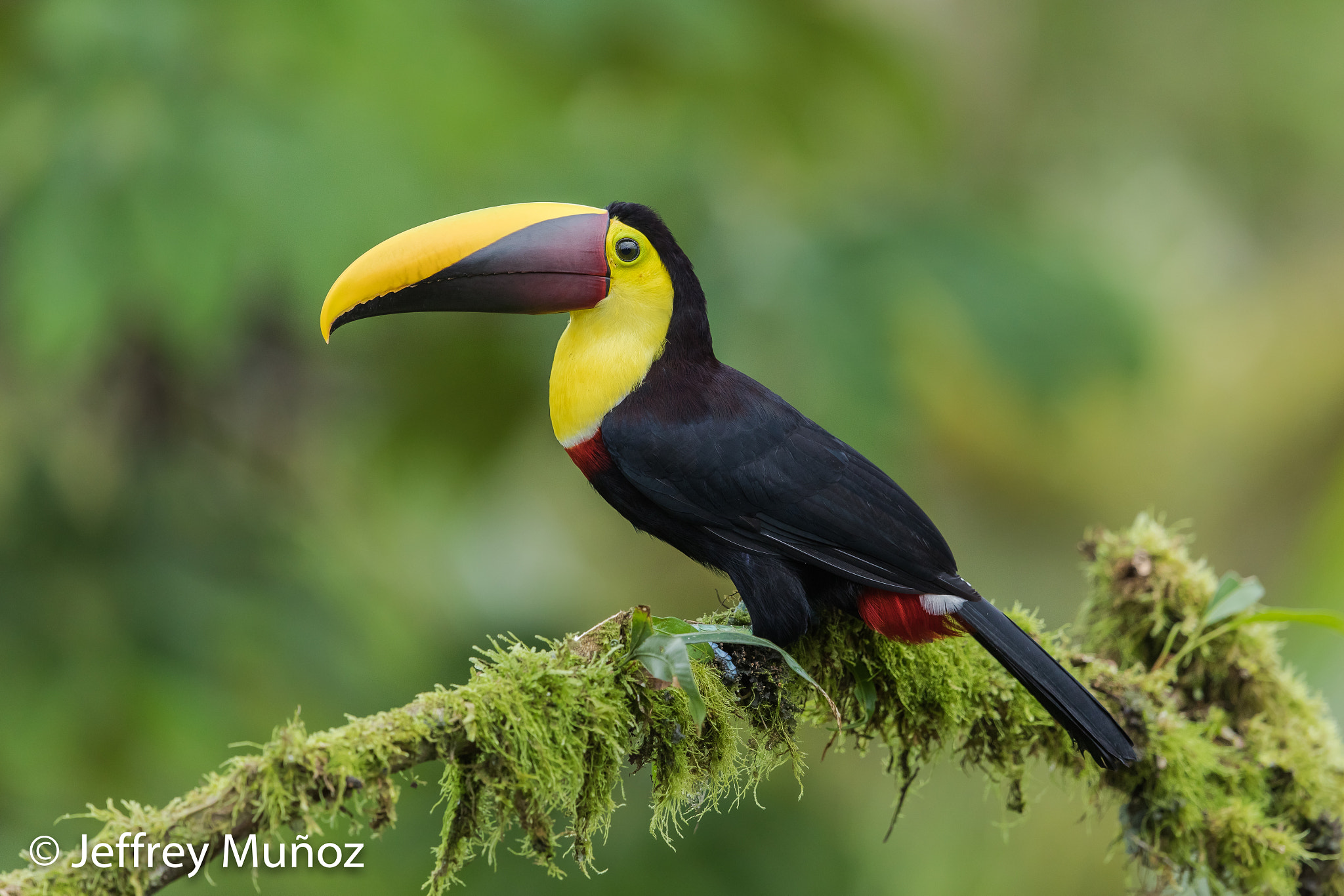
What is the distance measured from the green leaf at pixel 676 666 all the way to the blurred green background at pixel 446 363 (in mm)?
964

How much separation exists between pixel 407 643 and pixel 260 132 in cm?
209

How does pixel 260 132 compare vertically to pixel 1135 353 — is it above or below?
above

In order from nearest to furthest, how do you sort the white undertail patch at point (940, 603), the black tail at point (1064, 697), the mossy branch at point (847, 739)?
the mossy branch at point (847, 739) < the black tail at point (1064, 697) < the white undertail patch at point (940, 603)

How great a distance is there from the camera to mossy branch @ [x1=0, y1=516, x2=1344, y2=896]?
1.81m

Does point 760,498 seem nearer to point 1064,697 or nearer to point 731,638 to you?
point 731,638

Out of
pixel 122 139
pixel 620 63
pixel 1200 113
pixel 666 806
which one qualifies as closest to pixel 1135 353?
pixel 620 63

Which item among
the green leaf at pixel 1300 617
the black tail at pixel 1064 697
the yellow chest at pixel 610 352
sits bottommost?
the black tail at pixel 1064 697

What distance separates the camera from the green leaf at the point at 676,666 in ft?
6.51

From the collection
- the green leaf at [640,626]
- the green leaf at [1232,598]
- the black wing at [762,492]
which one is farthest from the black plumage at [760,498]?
the green leaf at [1232,598]

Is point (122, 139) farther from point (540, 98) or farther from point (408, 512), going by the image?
point (408, 512)

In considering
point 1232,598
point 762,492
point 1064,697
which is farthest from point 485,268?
point 1232,598

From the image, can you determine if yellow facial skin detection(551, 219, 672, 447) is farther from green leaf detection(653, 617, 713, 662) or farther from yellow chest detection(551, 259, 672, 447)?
green leaf detection(653, 617, 713, 662)

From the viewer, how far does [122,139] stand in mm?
3527

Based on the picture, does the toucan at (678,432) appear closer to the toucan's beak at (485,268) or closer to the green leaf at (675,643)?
the toucan's beak at (485,268)
